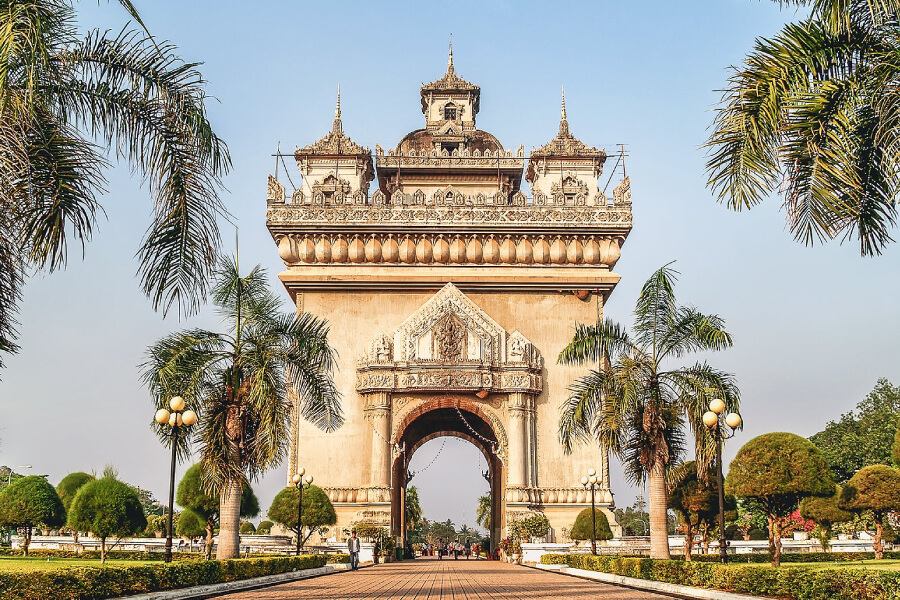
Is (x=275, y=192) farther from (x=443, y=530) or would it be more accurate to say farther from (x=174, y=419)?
(x=443, y=530)

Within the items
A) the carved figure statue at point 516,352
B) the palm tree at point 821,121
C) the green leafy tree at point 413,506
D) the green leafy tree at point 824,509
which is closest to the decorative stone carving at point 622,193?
the carved figure statue at point 516,352

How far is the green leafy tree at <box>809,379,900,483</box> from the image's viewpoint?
4753 cm

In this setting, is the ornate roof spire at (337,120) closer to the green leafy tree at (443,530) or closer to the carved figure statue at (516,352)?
the carved figure statue at (516,352)

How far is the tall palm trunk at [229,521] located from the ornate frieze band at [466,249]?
645 inches

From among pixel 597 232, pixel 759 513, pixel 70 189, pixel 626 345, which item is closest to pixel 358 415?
pixel 597 232

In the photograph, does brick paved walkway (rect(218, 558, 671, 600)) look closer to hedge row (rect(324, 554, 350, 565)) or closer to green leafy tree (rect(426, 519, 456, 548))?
hedge row (rect(324, 554, 350, 565))

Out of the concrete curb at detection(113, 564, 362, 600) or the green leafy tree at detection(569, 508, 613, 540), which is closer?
the concrete curb at detection(113, 564, 362, 600)

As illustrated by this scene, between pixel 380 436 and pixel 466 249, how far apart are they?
23.5ft

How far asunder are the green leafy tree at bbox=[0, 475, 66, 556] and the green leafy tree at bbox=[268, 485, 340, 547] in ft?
24.2

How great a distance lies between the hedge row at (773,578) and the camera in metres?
8.99

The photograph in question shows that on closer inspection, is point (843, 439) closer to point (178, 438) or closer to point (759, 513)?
point (759, 513)

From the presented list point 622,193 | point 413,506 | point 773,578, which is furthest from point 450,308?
point 413,506

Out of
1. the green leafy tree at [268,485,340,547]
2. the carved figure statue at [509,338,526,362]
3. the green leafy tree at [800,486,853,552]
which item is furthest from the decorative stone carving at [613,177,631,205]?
the green leafy tree at [268,485,340,547]

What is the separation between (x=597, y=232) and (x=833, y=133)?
76.5ft
